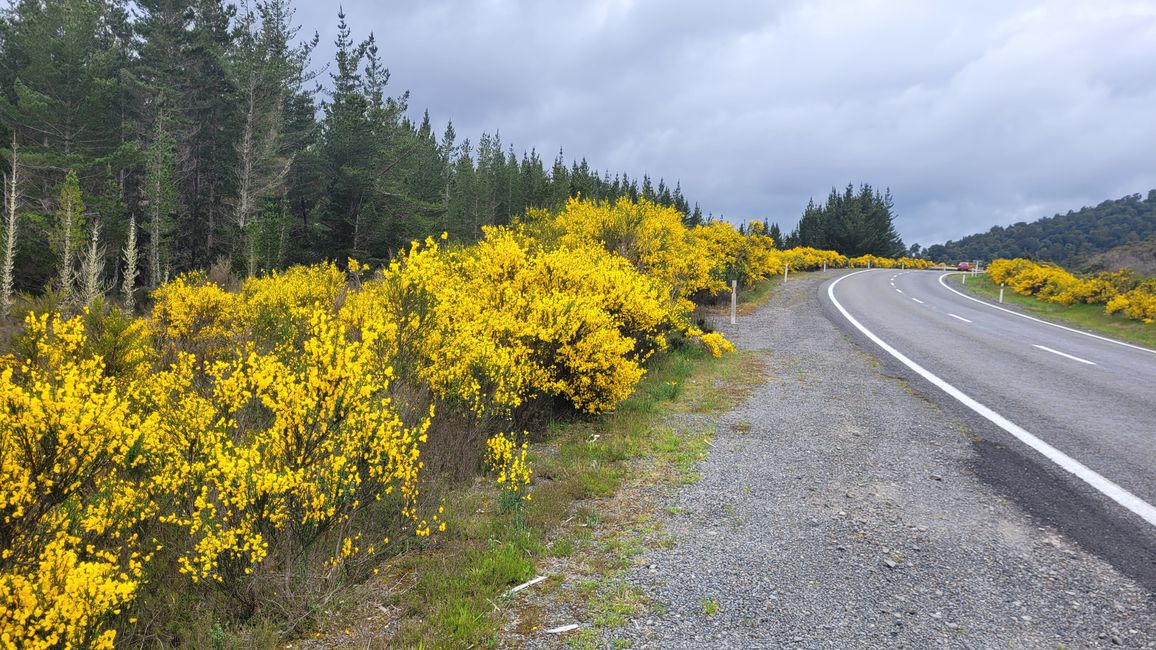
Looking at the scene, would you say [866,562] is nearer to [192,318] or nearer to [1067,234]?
[192,318]

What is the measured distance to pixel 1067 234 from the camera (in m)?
96.9

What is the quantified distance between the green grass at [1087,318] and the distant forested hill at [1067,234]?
224 ft

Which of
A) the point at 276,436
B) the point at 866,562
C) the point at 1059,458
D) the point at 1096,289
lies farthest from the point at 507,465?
→ the point at 1096,289

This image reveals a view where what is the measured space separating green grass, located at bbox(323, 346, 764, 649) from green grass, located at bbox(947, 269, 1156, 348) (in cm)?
1564

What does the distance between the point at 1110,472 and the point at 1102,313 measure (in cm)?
1972

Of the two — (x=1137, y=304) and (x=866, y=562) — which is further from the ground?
(x=1137, y=304)

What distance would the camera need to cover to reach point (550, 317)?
6953 mm

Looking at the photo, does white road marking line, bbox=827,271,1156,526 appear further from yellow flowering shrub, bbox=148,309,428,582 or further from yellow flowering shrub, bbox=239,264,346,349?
yellow flowering shrub, bbox=239,264,346,349

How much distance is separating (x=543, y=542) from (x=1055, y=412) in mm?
6487

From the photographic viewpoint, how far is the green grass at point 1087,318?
15.5 m

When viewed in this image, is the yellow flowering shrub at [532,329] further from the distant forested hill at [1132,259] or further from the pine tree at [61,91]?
the distant forested hill at [1132,259]

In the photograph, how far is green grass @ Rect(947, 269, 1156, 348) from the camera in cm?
1554

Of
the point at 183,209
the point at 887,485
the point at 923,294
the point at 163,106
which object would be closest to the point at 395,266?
the point at 887,485

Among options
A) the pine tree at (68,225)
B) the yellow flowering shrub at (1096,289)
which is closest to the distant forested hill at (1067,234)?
the yellow flowering shrub at (1096,289)
